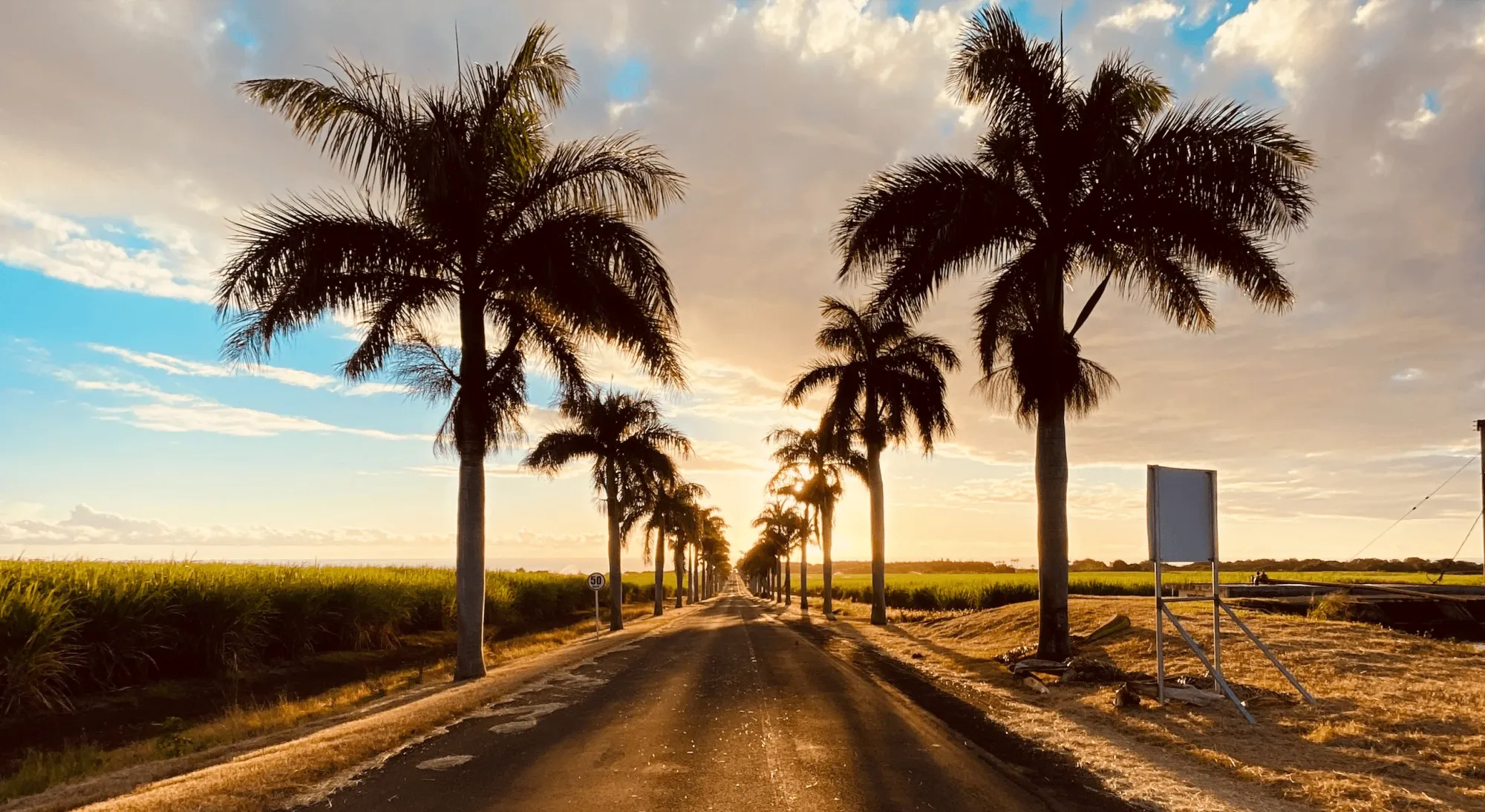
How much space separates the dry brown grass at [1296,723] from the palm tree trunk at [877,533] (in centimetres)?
1288

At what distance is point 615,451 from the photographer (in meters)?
34.8

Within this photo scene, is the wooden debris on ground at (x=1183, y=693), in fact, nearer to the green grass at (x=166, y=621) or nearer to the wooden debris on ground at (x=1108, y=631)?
the wooden debris on ground at (x=1108, y=631)

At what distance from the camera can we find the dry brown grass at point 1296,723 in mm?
6734

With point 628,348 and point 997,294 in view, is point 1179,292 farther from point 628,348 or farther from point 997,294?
point 628,348

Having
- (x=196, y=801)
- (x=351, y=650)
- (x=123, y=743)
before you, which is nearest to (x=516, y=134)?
(x=123, y=743)

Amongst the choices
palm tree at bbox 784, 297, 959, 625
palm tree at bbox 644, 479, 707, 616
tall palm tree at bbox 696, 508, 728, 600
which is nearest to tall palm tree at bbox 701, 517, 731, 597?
tall palm tree at bbox 696, 508, 728, 600

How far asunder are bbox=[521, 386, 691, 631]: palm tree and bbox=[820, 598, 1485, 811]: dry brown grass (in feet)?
65.1

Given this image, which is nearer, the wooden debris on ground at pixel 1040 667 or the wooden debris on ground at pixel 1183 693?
the wooden debris on ground at pixel 1183 693

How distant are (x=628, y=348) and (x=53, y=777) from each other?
11.0 metres

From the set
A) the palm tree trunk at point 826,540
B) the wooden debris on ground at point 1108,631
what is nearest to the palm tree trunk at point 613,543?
the palm tree trunk at point 826,540

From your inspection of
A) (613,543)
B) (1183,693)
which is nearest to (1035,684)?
(1183,693)

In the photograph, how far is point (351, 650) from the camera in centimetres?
2253

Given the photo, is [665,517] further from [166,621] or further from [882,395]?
[166,621]

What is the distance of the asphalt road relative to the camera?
632 centimetres
